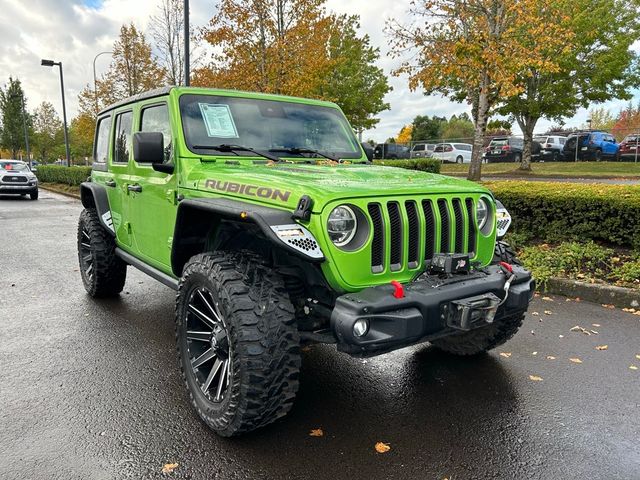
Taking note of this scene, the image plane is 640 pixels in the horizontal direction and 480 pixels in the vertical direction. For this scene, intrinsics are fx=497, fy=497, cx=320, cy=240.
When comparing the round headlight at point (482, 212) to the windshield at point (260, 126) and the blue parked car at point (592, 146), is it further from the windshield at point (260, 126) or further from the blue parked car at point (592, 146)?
the blue parked car at point (592, 146)

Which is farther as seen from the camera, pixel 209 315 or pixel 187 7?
pixel 187 7

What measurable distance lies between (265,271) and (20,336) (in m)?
3.02

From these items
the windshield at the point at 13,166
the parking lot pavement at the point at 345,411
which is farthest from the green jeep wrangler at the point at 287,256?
the windshield at the point at 13,166

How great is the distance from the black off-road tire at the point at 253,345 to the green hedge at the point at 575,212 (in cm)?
518

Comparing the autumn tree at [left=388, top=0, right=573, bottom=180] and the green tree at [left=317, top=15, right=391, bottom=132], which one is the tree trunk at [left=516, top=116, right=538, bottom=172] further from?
the autumn tree at [left=388, top=0, right=573, bottom=180]

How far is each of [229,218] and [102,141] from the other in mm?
3275

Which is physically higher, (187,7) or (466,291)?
(187,7)

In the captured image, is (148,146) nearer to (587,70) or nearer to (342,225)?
(342,225)

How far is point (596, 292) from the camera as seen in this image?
547 centimetres

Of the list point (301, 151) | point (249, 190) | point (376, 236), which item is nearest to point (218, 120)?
point (301, 151)

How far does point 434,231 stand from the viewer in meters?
2.85

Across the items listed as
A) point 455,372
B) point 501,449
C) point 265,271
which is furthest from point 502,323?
point 265,271

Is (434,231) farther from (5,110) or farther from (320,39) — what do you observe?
(5,110)

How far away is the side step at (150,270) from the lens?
3770 millimetres
